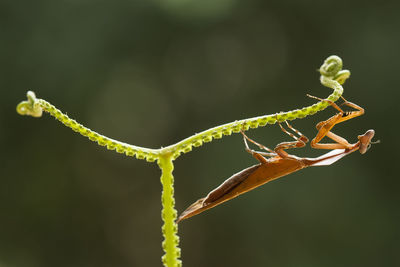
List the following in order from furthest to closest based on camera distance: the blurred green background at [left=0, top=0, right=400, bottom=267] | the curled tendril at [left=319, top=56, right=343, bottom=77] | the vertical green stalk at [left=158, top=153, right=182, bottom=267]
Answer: the blurred green background at [left=0, top=0, right=400, bottom=267] → the curled tendril at [left=319, top=56, right=343, bottom=77] → the vertical green stalk at [left=158, top=153, right=182, bottom=267]

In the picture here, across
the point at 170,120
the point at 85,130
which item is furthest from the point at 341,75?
the point at 170,120

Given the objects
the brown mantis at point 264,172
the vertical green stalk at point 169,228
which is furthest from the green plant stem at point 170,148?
the brown mantis at point 264,172

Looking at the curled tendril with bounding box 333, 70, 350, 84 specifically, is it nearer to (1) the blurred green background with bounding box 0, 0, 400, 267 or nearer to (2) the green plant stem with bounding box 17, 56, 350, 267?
(2) the green plant stem with bounding box 17, 56, 350, 267

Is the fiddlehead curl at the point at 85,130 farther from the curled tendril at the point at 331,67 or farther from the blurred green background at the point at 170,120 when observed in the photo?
the blurred green background at the point at 170,120

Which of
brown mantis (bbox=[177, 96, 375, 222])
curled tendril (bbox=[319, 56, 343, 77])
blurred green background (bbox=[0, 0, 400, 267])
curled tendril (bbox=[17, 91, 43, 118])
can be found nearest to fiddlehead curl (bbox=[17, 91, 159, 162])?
curled tendril (bbox=[17, 91, 43, 118])

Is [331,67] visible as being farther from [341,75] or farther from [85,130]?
[85,130]

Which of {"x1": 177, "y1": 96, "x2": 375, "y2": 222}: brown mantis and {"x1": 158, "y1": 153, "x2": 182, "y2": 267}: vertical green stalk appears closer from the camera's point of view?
{"x1": 158, "y1": 153, "x2": 182, "y2": 267}: vertical green stalk

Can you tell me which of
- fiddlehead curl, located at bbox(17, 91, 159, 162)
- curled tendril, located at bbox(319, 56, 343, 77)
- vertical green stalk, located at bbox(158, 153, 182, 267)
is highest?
curled tendril, located at bbox(319, 56, 343, 77)

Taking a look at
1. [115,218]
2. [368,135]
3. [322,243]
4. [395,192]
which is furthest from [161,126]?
[368,135]

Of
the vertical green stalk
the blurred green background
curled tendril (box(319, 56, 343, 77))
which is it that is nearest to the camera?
the vertical green stalk
